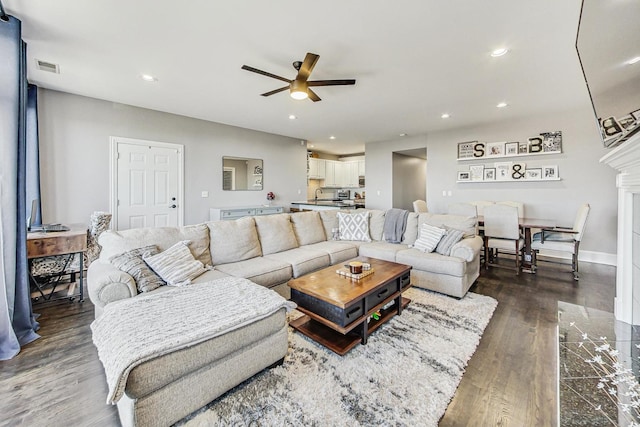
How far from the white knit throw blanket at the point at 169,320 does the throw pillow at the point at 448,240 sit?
7.26ft

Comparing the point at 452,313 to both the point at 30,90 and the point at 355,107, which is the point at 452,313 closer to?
the point at 355,107

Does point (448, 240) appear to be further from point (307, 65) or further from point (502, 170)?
point (502, 170)

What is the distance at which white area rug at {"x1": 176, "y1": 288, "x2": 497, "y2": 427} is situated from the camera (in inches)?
56.2

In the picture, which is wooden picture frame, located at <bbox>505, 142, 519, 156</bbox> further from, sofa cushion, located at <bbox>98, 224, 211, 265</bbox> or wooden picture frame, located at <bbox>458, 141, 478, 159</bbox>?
sofa cushion, located at <bbox>98, 224, 211, 265</bbox>

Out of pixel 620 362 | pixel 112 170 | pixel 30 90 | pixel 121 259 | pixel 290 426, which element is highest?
pixel 30 90

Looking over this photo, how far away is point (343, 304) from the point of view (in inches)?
73.3

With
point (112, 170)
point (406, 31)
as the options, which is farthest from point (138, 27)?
point (112, 170)

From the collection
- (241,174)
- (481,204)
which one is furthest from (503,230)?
(241,174)

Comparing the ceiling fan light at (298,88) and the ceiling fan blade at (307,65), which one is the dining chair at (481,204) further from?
the ceiling fan blade at (307,65)

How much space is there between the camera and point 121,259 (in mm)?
2152

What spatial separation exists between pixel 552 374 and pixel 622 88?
5.70ft

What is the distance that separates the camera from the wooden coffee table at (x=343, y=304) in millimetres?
1964

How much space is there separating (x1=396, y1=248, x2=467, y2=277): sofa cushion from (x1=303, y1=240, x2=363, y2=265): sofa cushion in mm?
626

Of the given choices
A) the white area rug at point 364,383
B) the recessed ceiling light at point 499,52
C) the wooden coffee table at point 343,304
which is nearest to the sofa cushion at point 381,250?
the wooden coffee table at point 343,304
